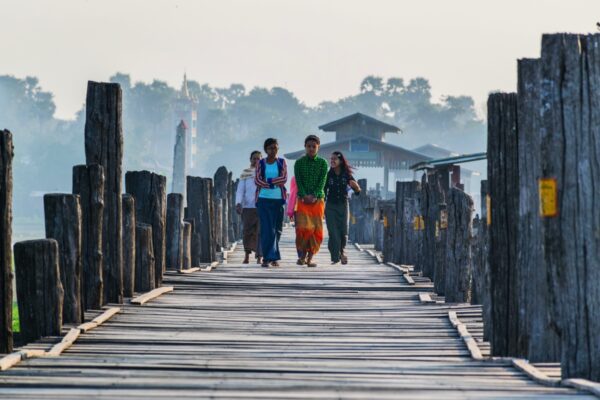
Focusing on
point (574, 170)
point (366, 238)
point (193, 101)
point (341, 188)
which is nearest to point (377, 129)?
point (366, 238)

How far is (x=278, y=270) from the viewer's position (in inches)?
620

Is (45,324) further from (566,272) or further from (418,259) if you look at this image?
(418,259)

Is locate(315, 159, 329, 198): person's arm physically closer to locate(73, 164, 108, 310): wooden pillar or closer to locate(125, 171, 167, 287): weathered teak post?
locate(125, 171, 167, 287): weathered teak post

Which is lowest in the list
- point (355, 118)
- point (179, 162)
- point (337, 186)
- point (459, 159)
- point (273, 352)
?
point (273, 352)

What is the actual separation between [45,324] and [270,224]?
23.3ft

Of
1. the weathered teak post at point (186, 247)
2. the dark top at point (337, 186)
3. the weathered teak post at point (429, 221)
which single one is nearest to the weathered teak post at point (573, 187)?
the weathered teak post at point (429, 221)

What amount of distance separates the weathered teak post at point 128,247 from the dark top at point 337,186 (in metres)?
5.44

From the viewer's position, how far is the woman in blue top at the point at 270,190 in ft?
51.0

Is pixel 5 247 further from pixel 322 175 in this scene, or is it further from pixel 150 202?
pixel 322 175

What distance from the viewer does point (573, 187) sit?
6.78m

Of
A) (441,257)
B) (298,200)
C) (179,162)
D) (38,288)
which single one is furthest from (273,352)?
(179,162)

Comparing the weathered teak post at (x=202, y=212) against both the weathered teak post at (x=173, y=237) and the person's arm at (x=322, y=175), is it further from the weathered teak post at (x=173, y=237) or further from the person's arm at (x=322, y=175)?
the weathered teak post at (x=173, y=237)

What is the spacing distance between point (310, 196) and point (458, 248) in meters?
3.79

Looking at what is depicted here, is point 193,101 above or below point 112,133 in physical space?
above
